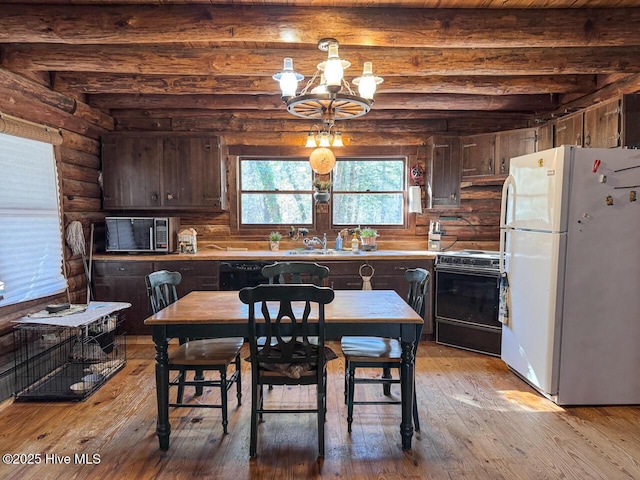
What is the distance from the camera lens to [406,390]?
7.52ft

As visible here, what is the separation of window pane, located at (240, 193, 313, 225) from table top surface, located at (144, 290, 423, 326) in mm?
2113

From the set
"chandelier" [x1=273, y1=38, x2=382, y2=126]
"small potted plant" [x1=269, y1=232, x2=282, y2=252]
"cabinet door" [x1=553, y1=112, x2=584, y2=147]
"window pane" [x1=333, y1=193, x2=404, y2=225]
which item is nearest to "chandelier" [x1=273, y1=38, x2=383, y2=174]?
"chandelier" [x1=273, y1=38, x2=382, y2=126]

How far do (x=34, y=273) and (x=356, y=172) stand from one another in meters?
3.41

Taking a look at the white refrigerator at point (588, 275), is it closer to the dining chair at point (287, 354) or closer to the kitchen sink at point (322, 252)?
the dining chair at point (287, 354)

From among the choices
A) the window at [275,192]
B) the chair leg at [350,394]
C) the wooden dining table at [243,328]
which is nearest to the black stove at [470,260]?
the window at [275,192]

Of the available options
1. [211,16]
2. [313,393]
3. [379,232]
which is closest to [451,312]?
[379,232]

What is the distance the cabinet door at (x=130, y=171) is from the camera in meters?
4.44

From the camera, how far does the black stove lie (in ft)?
12.4

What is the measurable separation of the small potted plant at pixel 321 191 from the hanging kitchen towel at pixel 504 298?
1978mm

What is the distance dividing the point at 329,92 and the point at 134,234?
121 inches

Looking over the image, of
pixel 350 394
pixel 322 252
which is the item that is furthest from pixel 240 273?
pixel 350 394

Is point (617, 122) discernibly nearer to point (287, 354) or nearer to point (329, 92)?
point (329, 92)

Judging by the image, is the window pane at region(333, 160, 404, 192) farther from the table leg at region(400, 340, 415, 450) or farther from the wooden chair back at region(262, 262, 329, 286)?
the table leg at region(400, 340, 415, 450)

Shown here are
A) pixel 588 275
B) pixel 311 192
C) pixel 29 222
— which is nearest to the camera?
pixel 588 275
